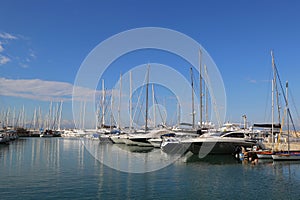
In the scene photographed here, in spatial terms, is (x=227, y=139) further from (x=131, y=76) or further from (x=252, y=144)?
(x=131, y=76)

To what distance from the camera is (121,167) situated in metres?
29.9

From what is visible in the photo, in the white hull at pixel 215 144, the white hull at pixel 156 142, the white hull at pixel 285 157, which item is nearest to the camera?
the white hull at pixel 285 157

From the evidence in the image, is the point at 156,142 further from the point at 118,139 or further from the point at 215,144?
the point at 215,144

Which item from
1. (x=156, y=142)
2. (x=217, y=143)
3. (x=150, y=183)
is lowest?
(x=150, y=183)

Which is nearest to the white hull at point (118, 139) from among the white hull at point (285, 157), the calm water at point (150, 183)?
the calm water at point (150, 183)

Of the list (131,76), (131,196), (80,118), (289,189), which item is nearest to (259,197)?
(289,189)

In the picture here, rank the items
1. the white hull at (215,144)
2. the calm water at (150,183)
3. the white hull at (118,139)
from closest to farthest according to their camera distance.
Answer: the calm water at (150,183) < the white hull at (215,144) < the white hull at (118,139)

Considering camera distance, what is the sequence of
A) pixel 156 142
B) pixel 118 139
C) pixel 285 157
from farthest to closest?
pixel 118 139
pixel 156 142
pixel 285 157

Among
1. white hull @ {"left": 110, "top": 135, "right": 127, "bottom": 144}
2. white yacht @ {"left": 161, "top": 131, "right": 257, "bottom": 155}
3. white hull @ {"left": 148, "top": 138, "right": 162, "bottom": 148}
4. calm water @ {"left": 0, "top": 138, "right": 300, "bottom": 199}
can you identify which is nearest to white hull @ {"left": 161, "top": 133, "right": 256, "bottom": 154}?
white yacht @ {"left": 161, "top": 131, "right": 257, "bottom": 155}

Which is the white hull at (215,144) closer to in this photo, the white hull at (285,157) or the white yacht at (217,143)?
the white yacht at (217,143)

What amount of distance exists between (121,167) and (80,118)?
7578 cm

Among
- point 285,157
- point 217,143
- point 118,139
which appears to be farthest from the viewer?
point 118,139

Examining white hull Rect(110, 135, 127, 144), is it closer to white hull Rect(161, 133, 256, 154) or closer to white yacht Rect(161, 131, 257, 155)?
white yacht Rect(161, 131, 257, 155)

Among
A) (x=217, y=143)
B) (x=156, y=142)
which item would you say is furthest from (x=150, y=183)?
(x=156, y=142)
